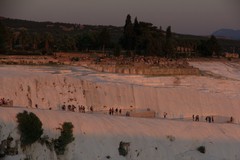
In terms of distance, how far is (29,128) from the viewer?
1978cm

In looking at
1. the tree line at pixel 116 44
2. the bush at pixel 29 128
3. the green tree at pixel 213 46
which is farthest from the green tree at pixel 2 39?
the bush at pixel 29 128

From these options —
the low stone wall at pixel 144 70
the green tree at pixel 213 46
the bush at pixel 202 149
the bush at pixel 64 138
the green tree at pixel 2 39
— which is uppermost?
the green tree at pixel 2 39

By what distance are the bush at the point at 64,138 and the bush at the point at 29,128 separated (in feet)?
2.27

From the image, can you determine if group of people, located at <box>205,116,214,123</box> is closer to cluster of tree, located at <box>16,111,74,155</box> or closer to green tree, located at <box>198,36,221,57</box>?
cluster of tree, located at <box>16,111,74,155</box>

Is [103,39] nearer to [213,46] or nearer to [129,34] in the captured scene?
[129,34]

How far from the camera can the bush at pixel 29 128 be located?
19.8 m

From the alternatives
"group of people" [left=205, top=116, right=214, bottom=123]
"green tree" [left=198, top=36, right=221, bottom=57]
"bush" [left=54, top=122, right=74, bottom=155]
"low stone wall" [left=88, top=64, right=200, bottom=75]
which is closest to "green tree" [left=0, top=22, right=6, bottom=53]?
"low stone wall" [left=88, top=64, right=200, bottom=75]

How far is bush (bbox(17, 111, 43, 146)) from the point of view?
64.8ft

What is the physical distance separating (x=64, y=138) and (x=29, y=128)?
1338 mm

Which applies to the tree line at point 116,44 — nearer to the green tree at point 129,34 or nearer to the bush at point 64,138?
the green tree at point 129,34

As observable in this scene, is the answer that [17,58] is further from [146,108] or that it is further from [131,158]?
[131,158]

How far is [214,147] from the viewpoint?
2353 cm

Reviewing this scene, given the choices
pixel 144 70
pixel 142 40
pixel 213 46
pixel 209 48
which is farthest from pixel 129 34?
pixel 144 70

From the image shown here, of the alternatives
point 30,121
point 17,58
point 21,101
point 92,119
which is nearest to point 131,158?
point 92,119
